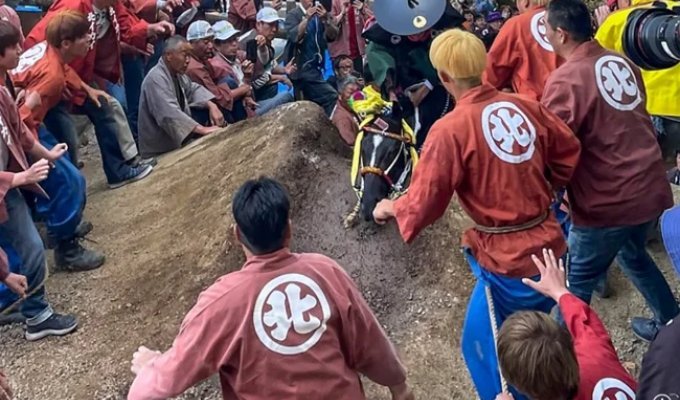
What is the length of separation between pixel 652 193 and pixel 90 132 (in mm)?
6945

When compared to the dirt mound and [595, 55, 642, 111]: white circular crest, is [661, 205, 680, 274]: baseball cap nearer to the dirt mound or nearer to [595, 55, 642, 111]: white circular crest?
[595, 55, 642, 111]: white circular crest

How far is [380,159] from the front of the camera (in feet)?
17.6

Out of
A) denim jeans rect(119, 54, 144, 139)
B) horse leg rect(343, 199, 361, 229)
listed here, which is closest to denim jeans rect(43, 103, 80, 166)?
denim jeans rect(119, 54, 144, 139)

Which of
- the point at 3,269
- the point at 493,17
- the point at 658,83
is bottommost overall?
the point at 493,17

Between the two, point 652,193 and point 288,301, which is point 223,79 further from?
point 288,301

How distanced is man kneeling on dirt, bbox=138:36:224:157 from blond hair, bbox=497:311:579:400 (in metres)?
5.13

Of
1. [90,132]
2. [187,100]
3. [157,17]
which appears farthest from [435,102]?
[90,132]

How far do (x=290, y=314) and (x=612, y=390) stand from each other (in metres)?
1.06

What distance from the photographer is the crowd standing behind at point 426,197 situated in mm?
2824

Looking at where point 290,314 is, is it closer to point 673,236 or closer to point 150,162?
point 673,236

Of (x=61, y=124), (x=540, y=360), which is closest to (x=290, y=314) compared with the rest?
(x=540, y=360)

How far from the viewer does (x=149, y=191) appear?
6836mm

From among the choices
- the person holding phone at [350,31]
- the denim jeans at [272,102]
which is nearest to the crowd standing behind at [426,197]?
the denim jeans at [272,102]

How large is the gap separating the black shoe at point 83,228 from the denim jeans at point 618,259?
128 inches
